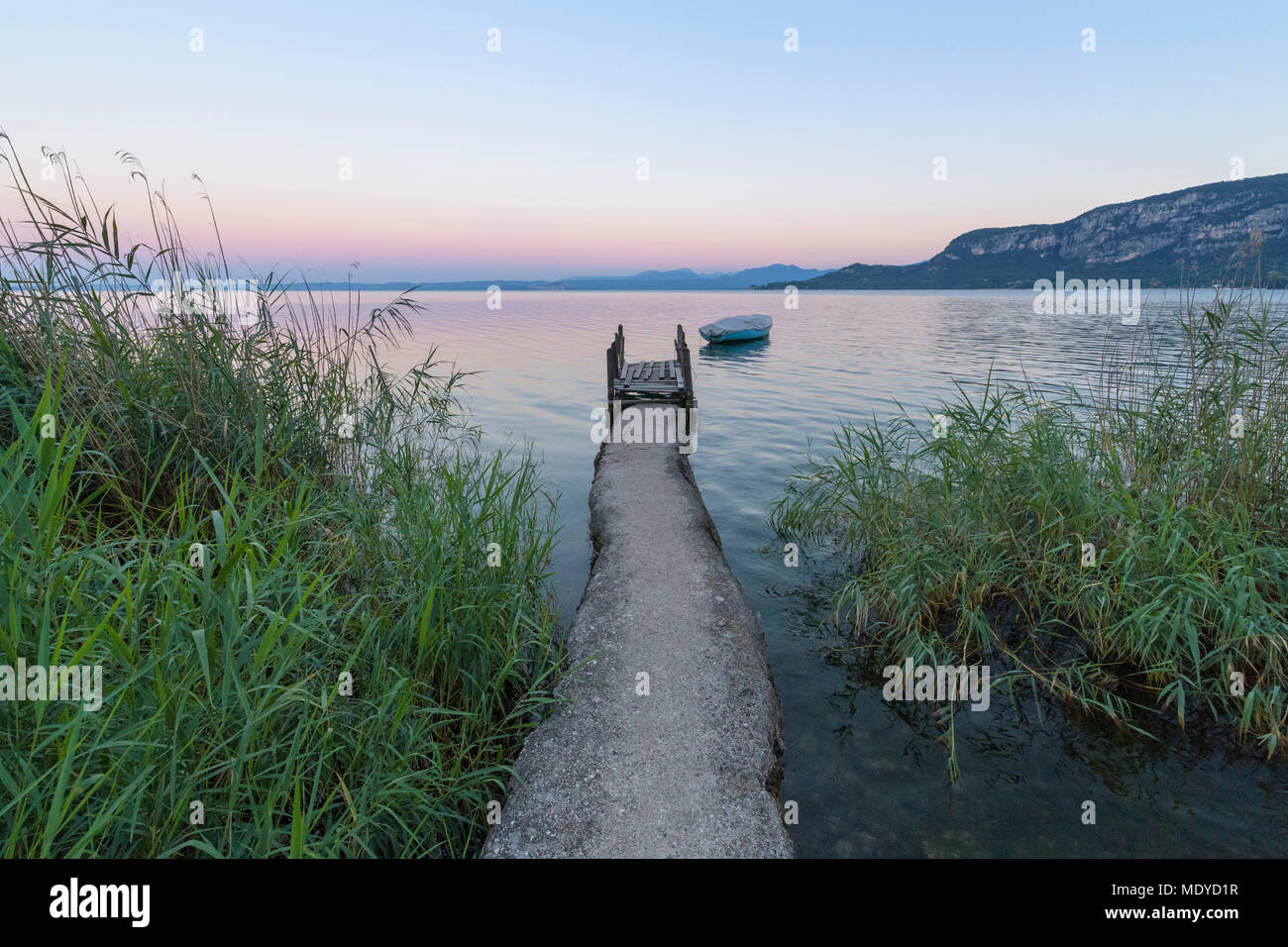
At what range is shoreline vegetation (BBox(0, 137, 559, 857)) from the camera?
2.34 metres

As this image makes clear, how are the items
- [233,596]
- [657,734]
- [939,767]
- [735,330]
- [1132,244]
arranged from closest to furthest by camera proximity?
[233,596] → [657,734] → [939,767] → [735,330] → [1132,244]

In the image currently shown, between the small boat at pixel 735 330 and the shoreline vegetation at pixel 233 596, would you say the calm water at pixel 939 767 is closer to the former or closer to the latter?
the shoreline vegetation at pixel 233 596

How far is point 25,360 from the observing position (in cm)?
436

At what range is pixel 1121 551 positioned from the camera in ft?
17.2

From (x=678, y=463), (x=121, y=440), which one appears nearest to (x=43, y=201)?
(x=121, y=440)

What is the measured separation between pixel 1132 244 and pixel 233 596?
110148 millimetres

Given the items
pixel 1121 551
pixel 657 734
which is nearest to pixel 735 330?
pixel 1121 551

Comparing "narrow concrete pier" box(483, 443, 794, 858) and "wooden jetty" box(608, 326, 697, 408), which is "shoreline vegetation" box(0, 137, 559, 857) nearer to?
"narrow concrete pier" box(483, 443, 794, 858)

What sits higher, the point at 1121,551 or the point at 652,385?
the point at 652,385

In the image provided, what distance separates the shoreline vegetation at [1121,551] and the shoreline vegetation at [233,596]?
3712mm

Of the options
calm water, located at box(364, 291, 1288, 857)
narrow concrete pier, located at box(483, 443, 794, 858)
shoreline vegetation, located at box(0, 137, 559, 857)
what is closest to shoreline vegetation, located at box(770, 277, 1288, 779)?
calm water, located at box(364, 291, 1288, 857)

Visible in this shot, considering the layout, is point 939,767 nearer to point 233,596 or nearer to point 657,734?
point 657,734

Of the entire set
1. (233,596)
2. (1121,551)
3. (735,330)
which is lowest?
(1121,551)

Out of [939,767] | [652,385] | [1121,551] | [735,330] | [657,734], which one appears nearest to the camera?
[657,734]
